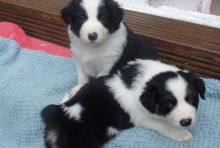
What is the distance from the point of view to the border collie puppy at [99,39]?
2.56 m

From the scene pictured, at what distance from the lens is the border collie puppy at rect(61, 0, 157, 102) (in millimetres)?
2564

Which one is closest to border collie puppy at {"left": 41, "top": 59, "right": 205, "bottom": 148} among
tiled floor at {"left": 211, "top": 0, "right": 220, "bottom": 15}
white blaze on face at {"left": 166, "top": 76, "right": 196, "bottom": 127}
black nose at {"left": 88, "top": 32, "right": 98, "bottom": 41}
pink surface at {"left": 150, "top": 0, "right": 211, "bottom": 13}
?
white blaze on face at {"left": 166, "top": 76, "right": 196, "bottom": 127}

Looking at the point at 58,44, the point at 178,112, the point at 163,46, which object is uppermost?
the point at 178,112

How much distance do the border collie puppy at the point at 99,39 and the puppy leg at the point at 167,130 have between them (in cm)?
52

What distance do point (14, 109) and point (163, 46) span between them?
1182 millimetres

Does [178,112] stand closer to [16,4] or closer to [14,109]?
[14,109]

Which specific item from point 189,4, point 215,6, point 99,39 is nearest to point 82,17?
point 99,39

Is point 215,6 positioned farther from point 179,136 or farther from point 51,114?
point 51,114

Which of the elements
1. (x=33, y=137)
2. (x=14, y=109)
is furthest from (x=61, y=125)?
(x=14, y=109)

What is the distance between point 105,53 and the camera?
2.81 meters

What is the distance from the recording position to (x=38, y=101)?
285 cm

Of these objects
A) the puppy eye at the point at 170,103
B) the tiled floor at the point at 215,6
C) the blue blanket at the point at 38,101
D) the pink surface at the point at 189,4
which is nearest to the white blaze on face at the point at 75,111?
the blue blanket at the point at 38,101

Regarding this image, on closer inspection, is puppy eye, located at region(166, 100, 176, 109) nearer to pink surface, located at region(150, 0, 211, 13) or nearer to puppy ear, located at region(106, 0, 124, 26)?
puppy ear, located at region(106, 0, 124, 26)

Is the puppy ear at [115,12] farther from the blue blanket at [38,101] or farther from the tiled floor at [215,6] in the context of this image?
the tiled floor at [215,6]
